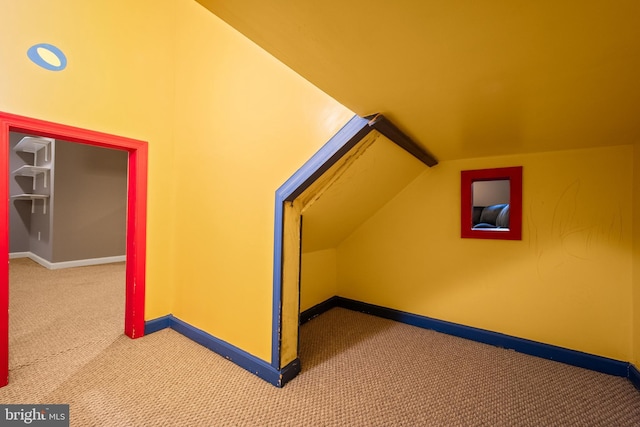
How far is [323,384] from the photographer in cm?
151

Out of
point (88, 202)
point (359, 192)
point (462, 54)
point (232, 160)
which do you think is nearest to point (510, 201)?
point (359, 192)

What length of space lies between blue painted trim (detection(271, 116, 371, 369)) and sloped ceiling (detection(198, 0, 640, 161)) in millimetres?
108

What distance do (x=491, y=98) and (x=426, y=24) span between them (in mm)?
613

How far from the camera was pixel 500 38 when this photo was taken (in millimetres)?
693

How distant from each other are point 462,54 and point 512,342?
84.0 inches

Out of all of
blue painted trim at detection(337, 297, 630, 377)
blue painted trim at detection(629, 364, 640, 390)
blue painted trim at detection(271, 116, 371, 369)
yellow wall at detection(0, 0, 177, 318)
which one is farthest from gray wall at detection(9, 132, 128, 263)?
blue painted trim at detection(629, 364, 640, 390)

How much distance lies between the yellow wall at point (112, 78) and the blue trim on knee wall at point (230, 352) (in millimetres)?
105

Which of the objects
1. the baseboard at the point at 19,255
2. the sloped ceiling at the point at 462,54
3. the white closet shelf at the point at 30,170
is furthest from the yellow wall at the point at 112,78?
the baseboard at the point at 19,255

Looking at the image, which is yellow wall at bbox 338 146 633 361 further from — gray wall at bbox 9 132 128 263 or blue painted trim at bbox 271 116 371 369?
gray wall at bbox 9 132 128 263

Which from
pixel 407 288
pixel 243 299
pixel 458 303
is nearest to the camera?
pixel 243 299

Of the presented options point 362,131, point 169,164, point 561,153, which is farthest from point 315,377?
point 561,153

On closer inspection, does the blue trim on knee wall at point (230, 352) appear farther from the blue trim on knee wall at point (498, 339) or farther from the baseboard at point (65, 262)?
the baseboard at point (65, 262)

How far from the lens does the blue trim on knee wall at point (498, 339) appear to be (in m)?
1.65

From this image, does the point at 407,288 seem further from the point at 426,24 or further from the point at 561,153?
the point at 426,24
